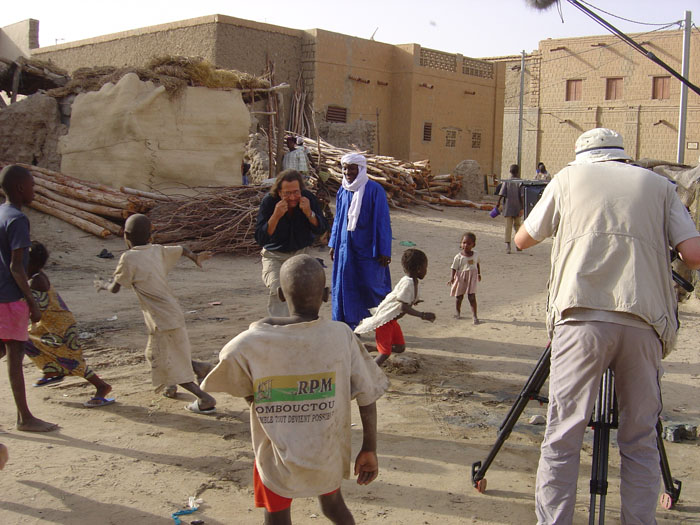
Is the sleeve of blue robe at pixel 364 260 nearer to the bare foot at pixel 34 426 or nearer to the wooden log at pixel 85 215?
the bare foot at pixel 34 426

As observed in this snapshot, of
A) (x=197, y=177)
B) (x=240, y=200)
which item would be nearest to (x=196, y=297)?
(x=240, y=200)

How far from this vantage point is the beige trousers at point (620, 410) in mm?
2602

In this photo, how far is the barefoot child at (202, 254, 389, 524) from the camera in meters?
2.24

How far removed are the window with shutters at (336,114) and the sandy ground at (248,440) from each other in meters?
14.8

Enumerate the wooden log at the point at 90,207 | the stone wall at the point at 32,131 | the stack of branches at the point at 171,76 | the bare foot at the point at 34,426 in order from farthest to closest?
the stone wall at the point at 32,131 → the stack of branches at the point at 171,76 → the wooden log at the point at 90,207 → the bare foot at the point at 34,426

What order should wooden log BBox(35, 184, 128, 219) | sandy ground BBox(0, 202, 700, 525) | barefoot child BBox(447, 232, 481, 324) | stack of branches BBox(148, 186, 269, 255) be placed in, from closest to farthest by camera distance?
sandy ground BBox(0, 202, 700, 525) → barefoot child BBox(447, 232, 481, 324) → stack of branches BBox(148, 186, 269, 255) → wooden log BBox(35, 184, 128, 219)

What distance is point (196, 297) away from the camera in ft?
27.2

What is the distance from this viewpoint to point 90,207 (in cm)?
1167

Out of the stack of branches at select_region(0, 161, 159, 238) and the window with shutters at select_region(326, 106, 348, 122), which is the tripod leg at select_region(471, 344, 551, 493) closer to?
the stack of branches at select_region(0, 161, 159, 238)

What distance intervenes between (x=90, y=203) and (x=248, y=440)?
29.5 ft

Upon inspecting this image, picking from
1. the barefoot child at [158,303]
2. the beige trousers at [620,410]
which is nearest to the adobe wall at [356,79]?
the barefoot child at [158,303]

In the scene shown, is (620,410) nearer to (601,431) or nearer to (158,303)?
(601,431)

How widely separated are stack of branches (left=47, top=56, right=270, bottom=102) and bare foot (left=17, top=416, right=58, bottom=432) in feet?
31.9

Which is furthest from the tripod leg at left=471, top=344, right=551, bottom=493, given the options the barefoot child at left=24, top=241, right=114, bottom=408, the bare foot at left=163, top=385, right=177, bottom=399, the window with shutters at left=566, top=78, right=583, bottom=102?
the window with shutters at left=566, top=78, right=583, bottom=102
